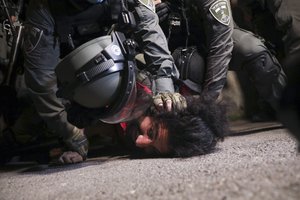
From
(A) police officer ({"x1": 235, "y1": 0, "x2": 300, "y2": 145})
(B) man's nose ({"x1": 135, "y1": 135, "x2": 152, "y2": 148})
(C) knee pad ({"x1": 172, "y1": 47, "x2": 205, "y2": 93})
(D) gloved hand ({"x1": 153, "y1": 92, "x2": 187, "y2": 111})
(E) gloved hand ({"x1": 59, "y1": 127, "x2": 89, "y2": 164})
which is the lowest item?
(E) gloved hand ({"x1": 59, "y1": 127, "x2": 89, "y2": 164})

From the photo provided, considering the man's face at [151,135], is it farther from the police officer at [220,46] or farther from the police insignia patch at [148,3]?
the police insignia patch at [148,3]

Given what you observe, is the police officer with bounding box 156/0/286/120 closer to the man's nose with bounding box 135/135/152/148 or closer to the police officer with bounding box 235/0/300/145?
the police officer with bounding box 235/0/300/145

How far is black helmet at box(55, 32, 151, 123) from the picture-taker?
966 millimetres

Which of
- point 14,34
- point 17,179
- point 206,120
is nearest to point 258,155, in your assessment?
point 206,120

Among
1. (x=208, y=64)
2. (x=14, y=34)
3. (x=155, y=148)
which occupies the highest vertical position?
(x=14, y=34)

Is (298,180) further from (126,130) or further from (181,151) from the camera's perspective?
(126,130)

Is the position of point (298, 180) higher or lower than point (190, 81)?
higher

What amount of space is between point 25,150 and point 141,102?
0.86 m

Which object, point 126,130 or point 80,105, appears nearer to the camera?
point 80,105

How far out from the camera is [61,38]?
118 cm

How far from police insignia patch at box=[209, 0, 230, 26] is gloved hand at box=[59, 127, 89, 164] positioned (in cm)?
64

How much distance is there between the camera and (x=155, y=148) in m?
1.17

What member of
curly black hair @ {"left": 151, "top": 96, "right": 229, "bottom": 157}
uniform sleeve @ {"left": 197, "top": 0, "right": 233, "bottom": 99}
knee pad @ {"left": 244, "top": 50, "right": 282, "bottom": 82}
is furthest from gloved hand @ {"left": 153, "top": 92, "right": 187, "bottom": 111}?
knee pad @ {"left": 244, "top": 50, "right": 282, "bottom": 82}

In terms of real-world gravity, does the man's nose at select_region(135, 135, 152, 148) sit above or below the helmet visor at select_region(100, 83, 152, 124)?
below
